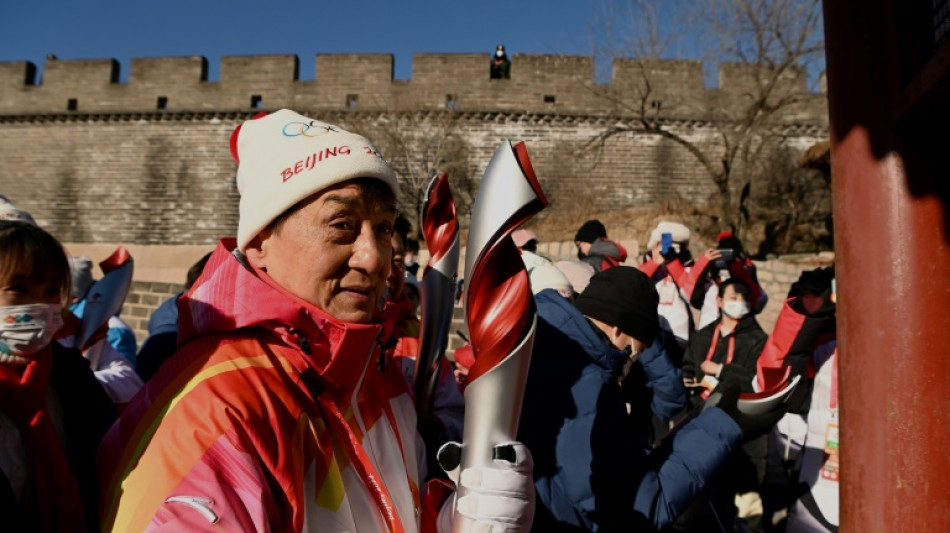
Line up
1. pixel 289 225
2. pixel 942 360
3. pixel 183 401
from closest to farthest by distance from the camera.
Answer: pixel 183 401 → pixel 289 225 → pixel 942 360

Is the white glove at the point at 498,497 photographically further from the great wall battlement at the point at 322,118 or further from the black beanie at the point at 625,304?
the great wall battlement at the point at 322,118

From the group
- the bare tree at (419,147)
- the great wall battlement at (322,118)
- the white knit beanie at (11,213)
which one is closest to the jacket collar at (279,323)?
the white knit beanie at (11,213)

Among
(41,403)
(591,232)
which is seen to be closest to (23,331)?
(41,403)

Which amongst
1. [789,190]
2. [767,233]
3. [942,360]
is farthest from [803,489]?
[789,190]

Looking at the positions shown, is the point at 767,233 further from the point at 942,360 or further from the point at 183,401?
the point at 183,401

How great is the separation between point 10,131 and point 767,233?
78.7ft

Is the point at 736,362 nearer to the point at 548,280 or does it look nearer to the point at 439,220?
the point at 548,280

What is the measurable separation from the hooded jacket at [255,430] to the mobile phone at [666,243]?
4403 mm

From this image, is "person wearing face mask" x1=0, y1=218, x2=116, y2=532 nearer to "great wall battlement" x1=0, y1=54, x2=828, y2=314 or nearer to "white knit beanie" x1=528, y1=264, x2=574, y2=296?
"white knit beanie" x1=528, y1=264, x2=574, y2=296

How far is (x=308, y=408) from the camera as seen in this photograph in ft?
4.00

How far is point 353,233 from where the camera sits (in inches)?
53.4

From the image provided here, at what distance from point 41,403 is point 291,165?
80 cm

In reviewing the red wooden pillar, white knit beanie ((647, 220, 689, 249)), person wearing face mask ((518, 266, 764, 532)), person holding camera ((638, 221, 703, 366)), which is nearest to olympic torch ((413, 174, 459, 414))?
person wearing face mask ((518, 266, 764, 532))

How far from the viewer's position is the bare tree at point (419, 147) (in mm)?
19062
